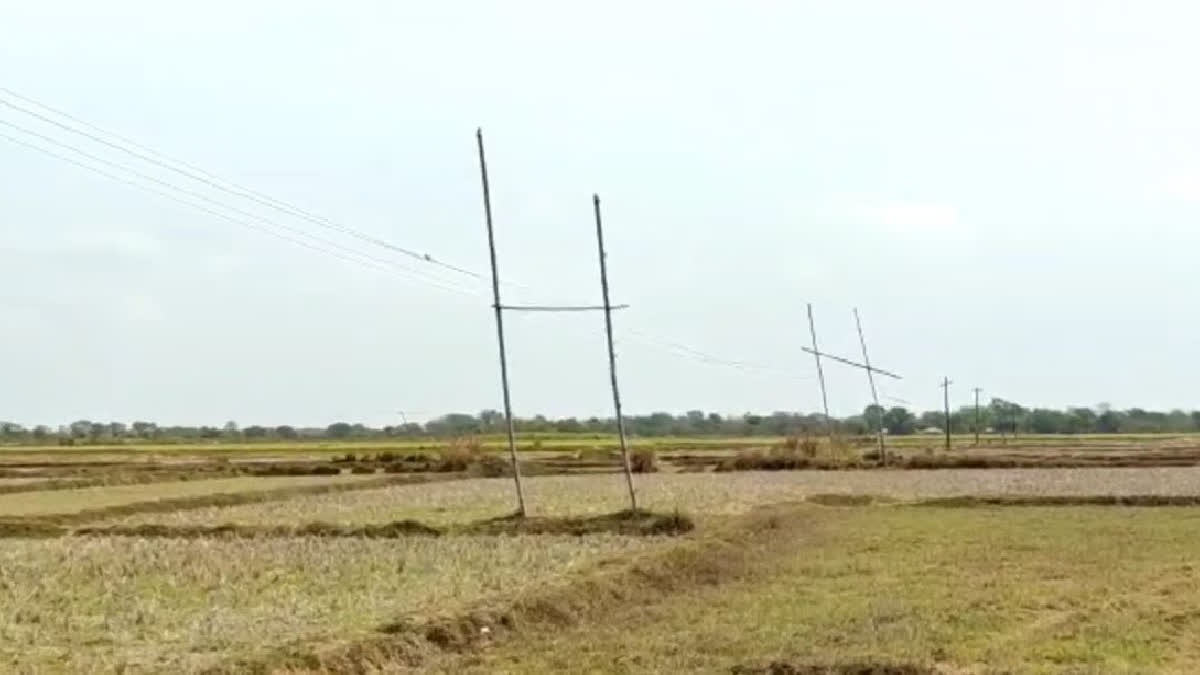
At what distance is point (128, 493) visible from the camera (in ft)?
140

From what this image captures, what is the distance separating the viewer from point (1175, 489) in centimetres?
4084

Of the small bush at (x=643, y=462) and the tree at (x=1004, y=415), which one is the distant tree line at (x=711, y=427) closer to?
the tree at (x=1004, y=415)

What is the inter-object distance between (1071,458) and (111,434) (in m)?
119

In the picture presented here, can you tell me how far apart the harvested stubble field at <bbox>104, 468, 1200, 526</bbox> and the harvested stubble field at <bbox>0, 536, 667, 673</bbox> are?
611 cm

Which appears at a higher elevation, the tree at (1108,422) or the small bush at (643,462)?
the small bush at (643,462)

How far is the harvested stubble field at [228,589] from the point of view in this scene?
1345 cm

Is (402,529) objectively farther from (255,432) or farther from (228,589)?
(255,432)

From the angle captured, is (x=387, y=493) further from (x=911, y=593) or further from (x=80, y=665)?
(x=80, y=665)

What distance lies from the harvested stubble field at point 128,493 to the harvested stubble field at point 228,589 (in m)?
8.47

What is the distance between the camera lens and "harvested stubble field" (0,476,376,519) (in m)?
35.7

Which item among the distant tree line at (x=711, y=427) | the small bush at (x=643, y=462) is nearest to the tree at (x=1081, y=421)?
the distant tree line at (x=711, y=427)

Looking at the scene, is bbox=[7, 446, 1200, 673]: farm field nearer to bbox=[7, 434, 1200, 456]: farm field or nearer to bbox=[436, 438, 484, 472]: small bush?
bbox=[436, 438, 484, 472]: small bush

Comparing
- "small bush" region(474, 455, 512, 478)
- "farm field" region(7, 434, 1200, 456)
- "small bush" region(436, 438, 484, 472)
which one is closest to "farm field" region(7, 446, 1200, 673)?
"small bush" region(474, 455, 512, 478)

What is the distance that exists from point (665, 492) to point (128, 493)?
48.4 feet
